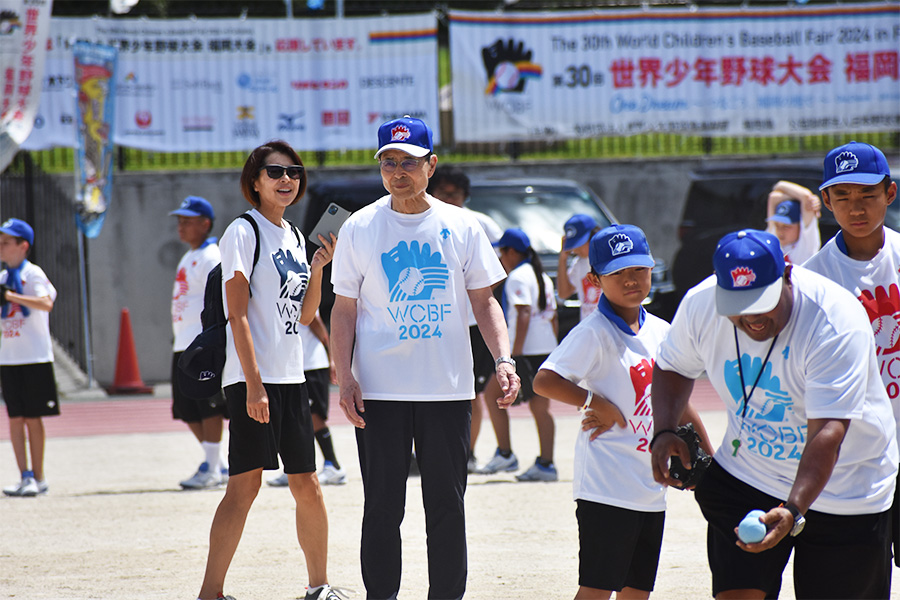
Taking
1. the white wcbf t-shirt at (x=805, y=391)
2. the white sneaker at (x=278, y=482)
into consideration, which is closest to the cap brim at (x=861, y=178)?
the white wcbf t-shirt at (x=805, y=391)

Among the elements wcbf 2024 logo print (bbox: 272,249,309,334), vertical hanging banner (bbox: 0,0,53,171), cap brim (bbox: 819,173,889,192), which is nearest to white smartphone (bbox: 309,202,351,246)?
wcbf 2024 logo print (bbox: 272,249,309,334)

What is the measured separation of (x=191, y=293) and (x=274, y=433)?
3208 mm

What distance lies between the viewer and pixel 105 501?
7652 mm

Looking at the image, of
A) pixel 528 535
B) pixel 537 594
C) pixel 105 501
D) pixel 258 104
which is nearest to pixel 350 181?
pixel 258 104

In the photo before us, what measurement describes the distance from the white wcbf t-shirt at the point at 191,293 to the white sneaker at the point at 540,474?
2.53 meters

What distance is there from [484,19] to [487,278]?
39.2 ft

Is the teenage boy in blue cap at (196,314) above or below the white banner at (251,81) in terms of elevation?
below

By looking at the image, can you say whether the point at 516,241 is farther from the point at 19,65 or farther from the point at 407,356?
the point at 19,65

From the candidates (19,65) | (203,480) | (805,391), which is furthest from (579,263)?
(19,65)

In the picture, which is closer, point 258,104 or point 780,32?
point 258,104

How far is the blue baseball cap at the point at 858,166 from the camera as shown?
13.6 ft

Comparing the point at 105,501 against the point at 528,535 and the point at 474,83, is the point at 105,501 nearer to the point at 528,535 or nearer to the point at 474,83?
the point at 528,535

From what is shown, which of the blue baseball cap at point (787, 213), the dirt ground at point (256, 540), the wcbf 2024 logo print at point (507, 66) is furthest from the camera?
the wcbf 2024 logo print at point (507, 66)

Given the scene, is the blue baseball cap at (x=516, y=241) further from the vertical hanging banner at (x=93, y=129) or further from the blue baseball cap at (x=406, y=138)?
the vertical hanging banner at (x=93, y=129)
